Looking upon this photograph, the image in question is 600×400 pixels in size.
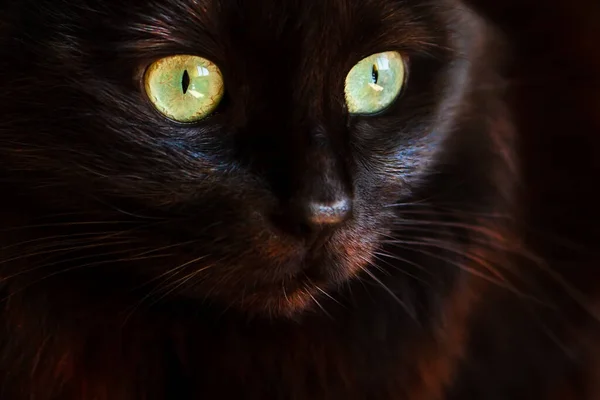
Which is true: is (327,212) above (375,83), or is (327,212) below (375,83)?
below

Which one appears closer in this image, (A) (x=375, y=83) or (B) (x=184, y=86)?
(B) (x=184, y=86)

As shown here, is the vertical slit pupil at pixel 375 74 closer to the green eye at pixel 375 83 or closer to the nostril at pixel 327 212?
the green eye at pixel 375 83

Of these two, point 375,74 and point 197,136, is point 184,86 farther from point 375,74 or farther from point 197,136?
point 375,74

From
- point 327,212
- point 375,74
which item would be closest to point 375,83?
point 375,74

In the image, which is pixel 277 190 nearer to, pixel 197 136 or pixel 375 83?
pixel 197 136

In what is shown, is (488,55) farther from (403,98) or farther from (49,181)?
(49,181)

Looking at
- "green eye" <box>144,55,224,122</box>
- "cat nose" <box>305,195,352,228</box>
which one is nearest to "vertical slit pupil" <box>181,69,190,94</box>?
"green eye" <box>144,55,224,122</box>
